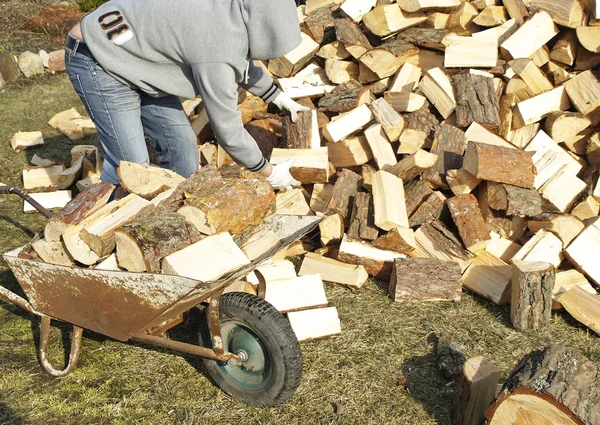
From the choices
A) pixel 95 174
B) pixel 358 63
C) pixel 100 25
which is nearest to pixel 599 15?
pixel 358 63

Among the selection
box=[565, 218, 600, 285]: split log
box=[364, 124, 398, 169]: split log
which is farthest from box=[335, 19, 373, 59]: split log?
box=[565, 218, 600, 285]: split log

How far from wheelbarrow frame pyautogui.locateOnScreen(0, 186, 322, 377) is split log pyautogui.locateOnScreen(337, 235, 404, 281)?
0.73m

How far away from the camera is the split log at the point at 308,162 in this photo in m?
4.03

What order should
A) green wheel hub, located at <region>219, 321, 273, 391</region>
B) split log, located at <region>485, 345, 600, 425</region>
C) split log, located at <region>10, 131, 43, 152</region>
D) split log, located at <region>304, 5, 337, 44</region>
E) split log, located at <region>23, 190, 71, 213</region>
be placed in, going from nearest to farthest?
1. split log, located at <region>485, 345, 600, 425</region>
2. green wheel hub, located at <region>219, 321, 273, 391</region>
3. split log, located at <region>304, 5, 337, 44</region>
4. split log, located at <region>23, 190, 71, 213</region>
5. split log, located at <region>10, 131, 43, 152</region>

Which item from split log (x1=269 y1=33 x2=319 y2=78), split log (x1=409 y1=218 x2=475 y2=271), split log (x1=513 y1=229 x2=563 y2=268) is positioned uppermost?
split log (x1=269 y1=33 x2=319 y2=78)

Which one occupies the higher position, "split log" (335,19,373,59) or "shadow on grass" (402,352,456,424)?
"split log" (335,19,373,59)

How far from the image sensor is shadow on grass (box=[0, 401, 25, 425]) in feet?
9.14

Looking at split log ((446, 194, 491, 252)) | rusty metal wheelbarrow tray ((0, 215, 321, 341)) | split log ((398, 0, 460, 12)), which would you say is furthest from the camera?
split log ((398, 0, 460, 12))

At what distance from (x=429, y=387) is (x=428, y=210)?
4.13ft

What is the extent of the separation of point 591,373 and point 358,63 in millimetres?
3004

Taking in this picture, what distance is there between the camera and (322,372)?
120 inches

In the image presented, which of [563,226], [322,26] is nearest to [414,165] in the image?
[563,226]

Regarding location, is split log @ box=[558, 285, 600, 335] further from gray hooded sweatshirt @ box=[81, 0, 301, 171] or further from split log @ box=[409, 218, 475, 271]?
gray hooded sweatshirt @ box=[81, 0, 301, 171]

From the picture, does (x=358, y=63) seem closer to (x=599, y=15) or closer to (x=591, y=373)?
(x=599, y=15)
